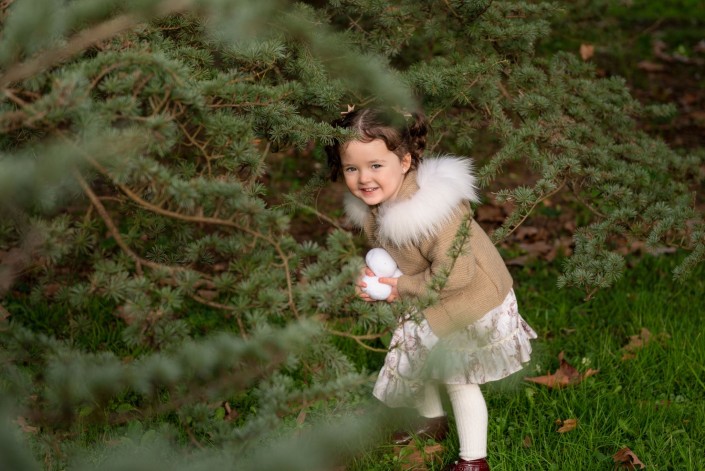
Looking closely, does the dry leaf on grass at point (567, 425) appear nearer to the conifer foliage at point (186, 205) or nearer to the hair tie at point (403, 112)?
the conifer foliage at point (186, 205)

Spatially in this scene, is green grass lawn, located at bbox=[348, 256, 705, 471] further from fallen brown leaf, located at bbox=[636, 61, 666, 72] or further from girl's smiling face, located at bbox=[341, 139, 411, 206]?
fallen brown leaf, located at bbox=[636, 61, 666, 72]

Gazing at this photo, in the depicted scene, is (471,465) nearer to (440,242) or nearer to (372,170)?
(440,242)

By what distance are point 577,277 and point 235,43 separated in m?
1.43

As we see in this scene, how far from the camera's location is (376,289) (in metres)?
2.77

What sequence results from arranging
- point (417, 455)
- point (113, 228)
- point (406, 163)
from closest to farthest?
point (113, 228) < point (406, 163) < point (417, 455)

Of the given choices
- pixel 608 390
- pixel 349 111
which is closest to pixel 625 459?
pixel 608 390

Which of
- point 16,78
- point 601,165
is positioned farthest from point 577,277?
point 16,78

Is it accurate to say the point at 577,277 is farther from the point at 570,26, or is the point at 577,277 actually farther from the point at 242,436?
the point at 570,26

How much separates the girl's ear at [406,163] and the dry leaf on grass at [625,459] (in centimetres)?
129

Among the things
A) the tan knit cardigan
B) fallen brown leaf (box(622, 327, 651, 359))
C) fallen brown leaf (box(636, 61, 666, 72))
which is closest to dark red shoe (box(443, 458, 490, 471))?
the tan knit cardigan

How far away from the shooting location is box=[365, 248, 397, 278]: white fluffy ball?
2.87 m

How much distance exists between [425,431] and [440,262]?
879 mm

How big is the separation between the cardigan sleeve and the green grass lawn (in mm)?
707

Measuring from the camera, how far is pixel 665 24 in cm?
908
